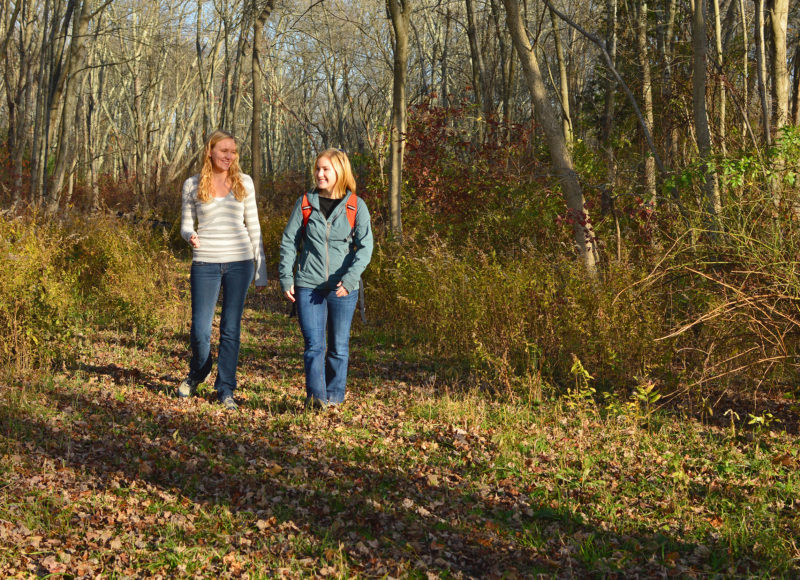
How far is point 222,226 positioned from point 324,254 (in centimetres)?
81

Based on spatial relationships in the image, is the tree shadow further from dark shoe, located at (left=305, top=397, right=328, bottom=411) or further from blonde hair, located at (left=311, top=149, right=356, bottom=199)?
blonde hair, located at (left=311, top=149, right=356, bottom=199)

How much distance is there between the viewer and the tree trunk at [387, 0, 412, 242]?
10664mm

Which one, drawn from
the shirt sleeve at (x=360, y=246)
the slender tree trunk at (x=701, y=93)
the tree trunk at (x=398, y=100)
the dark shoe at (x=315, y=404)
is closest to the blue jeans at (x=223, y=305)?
the dark shoe at (x=315, y=404)

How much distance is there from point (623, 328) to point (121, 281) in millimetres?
5738

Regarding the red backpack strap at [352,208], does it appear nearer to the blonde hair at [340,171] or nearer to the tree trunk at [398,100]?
the blonde hair at [340,171]

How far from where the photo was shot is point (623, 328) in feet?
20.5

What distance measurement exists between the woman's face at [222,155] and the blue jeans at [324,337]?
3.56ft

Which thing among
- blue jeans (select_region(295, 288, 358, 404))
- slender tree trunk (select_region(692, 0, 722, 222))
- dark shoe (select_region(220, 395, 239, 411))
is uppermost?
slender tree trunk (select_region(692, 0, 722, 222))

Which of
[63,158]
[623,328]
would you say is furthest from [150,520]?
[63,158]

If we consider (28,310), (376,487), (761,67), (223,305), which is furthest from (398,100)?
(376,487)

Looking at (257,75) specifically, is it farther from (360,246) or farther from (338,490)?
(338,490)

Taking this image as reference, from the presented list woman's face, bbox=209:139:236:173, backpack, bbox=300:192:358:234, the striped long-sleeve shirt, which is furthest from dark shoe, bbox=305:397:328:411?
woman's face, bbox=209:139:236:173

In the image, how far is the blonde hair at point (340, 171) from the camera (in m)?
5.15

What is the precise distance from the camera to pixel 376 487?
169 inches
